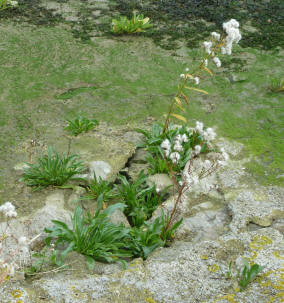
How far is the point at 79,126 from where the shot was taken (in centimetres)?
448

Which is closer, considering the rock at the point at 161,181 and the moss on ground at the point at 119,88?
the rock at the point at 161,181

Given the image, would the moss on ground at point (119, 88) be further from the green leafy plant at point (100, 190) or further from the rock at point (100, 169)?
the green leafy plant at point (100, 190)

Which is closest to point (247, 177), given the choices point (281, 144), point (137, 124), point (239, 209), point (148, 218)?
point (239, 209)

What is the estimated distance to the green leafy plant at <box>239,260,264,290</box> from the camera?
2541 mm

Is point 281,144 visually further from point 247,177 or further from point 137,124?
point 137,124

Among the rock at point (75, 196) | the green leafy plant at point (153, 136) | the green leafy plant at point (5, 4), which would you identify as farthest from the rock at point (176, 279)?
the green leafy plant at point (5, 4)

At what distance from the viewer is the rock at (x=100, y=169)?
3874 mm

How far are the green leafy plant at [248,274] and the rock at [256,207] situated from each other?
1.76 ft

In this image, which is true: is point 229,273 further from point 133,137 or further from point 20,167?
point 20,167

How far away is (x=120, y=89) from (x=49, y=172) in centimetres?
220

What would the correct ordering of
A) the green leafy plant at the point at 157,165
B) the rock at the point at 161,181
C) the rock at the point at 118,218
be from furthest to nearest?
1. the green leafy plant at the point at 157,165
2. the rock at the point at 161,181
3. the rock at the point at 118,218

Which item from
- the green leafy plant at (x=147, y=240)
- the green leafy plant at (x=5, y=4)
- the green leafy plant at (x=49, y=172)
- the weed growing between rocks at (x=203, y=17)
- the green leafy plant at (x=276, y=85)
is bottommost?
the green leafy plant at (x=147, y=240)

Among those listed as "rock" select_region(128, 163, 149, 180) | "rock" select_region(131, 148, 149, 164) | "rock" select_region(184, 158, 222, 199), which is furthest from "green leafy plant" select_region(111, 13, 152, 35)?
"rock" select_region(184, 158, 222, 199)

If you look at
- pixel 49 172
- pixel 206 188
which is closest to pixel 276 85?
pixel 206 188
